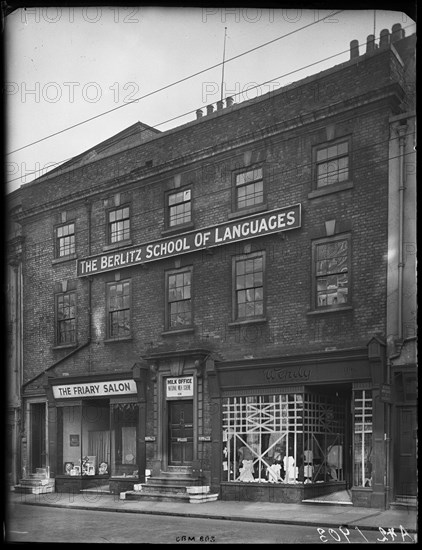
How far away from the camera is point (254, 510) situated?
38.4 ft

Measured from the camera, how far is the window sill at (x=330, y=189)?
36.7ft

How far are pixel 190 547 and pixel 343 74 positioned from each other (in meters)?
7.04

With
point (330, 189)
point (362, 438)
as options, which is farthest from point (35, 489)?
point (330, 189)

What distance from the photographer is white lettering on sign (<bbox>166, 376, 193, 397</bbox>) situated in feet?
40.7

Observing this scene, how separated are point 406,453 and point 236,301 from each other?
343 cm

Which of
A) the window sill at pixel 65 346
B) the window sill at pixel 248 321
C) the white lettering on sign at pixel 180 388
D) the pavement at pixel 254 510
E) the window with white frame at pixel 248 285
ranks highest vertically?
the window with white frame at pixel 248 285

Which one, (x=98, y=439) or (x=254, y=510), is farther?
(x=98, y=439)

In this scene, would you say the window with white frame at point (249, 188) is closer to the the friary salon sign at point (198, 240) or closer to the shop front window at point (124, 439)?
the the friary salon sign at point (198, 240)

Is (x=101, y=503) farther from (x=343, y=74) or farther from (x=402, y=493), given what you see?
(x=343, y=74)

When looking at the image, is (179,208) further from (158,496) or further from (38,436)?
(158,496)

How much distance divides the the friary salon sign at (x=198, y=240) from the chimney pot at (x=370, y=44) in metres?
2.45

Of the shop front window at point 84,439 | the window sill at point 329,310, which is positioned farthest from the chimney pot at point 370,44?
the shop front window at point 84,439

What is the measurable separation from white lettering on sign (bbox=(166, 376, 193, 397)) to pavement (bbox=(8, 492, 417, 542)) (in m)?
1.74

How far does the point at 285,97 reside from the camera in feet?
37.5
